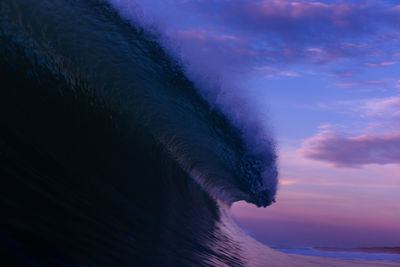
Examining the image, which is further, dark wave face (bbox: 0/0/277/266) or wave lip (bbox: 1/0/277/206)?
wave lip (bbox: 1/0/277/206)

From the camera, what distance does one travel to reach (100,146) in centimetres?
437

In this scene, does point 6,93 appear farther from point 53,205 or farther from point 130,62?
point 130,62

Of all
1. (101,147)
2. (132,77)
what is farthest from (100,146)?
(132,77)

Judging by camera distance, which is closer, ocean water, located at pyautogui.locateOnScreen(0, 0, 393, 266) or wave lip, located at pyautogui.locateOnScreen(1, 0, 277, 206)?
ocean water, located at pyautogui.locateOnScreen(0, 0, 393, 266)

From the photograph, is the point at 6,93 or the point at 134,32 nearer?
the point at 6,93

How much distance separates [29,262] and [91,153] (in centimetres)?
261

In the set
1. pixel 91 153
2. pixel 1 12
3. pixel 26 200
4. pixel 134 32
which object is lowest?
pixel 26 200

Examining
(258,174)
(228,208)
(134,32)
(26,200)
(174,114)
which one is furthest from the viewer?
(228,208)

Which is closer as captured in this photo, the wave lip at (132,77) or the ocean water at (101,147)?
the ocean water at (101,147)

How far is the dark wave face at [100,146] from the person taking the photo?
84.0 inches

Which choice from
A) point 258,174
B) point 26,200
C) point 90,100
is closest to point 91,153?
point 90,100

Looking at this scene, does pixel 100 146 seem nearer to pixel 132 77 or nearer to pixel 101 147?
pixel 101 147

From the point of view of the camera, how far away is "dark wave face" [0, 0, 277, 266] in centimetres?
213

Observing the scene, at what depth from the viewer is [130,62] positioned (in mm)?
5949
